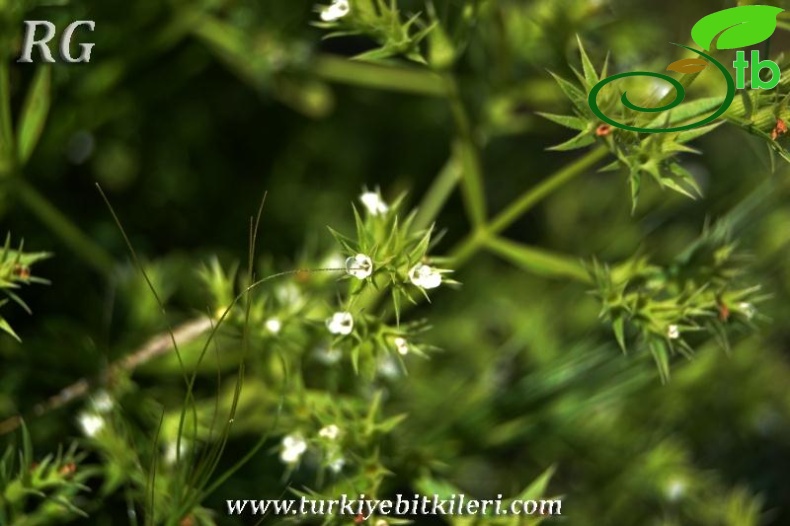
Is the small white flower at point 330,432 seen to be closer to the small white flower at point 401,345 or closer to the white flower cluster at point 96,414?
the small white flower at point 401,345

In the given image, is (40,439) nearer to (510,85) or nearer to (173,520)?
(173,520)

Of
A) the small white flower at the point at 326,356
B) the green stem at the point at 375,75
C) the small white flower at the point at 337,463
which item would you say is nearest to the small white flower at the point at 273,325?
the small white flower at the point at 326,356

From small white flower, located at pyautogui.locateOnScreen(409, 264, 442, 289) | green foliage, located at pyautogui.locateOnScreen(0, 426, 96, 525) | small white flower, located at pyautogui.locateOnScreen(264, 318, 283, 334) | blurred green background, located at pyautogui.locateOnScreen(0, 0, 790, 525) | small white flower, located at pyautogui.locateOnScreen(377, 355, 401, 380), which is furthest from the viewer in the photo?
blurred green background, located at pyautogui.locateOnScreen(0, 0, 790, 525)

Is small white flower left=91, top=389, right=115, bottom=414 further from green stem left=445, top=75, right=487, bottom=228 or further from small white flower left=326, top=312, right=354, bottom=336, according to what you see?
green stem left=445, top=75, right=487, bottom=228

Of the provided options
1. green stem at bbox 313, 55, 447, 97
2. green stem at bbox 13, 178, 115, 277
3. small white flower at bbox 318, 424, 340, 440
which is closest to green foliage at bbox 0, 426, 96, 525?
small white flower at bbox 318, 424, 340, 440

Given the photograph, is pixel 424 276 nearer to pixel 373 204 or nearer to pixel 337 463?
pixel 373 204

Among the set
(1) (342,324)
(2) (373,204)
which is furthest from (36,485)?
(2) (373,204)
